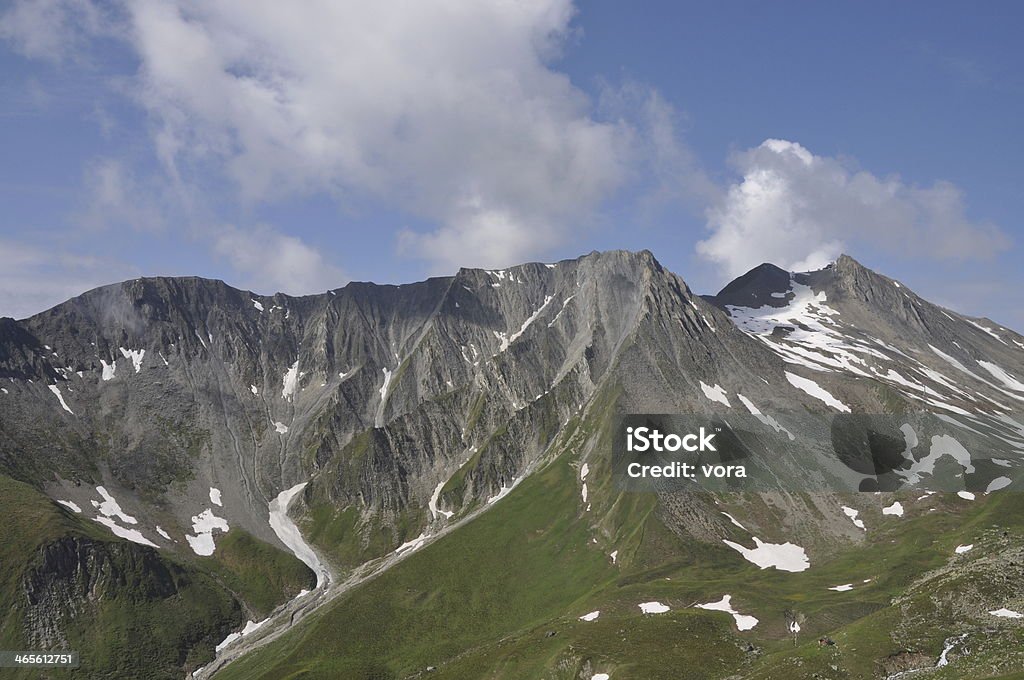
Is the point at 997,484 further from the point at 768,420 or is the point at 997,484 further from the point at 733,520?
the point at 733,520

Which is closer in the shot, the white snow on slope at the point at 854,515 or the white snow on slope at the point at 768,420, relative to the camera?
the white snow on slope at the point at 854,515

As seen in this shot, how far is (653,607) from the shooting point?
113 m

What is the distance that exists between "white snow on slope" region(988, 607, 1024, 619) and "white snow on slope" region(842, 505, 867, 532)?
86.1 metres

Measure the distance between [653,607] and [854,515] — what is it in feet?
238

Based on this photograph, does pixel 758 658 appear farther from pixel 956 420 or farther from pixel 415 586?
pixel 956 420

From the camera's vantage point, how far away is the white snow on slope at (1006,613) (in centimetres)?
7138

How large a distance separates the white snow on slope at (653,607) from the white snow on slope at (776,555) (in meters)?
38.8

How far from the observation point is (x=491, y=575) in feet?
526

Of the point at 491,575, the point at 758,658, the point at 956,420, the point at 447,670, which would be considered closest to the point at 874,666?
the point at 758,658

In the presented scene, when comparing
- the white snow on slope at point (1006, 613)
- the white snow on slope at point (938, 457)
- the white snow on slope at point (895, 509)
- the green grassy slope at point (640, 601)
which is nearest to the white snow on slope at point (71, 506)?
the green grassy slope at point (640, 601)

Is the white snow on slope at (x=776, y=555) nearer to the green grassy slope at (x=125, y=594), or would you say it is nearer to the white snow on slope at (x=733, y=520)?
the white snow on slope at (x=733, y=520)

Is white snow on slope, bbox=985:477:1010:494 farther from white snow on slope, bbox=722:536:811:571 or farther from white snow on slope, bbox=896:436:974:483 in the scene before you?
white snow on slope, bbox=722:536:811:571

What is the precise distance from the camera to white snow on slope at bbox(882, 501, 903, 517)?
157m

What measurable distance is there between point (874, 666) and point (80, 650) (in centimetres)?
15471
